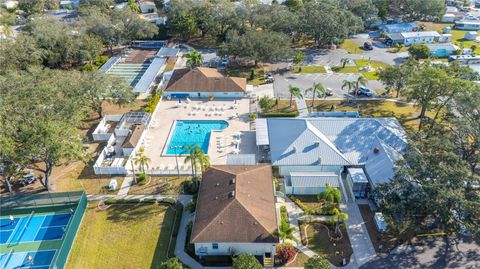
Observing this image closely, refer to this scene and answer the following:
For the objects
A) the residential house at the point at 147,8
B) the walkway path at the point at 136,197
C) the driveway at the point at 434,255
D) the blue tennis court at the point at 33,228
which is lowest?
the driveway at the point at 434,255

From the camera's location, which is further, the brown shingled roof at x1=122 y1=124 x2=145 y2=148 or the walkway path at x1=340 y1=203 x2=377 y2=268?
the brown shingled roof at x1=122 y1=124 x2=145 y2=148

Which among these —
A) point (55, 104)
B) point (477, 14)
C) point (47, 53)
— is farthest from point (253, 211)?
point (477, 14)

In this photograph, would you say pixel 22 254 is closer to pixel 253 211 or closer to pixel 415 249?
pixel 253 211

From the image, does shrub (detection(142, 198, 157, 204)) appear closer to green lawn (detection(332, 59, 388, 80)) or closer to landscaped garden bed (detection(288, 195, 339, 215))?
landscaped garden bed (detection(288, 195, 339, 215))

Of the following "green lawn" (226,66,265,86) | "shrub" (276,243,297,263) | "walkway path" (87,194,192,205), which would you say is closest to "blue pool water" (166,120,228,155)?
"walkway path" (87,194,192,205)

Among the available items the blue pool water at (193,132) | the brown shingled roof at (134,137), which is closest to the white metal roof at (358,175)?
the blue pool water at (193,132)

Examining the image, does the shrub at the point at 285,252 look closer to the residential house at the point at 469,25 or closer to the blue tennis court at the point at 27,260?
the blue tennis court at the point at 27,260

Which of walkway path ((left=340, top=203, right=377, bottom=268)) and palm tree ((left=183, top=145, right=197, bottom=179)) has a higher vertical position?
palm tree ((left=183, top=145, right=197, bottom=179))

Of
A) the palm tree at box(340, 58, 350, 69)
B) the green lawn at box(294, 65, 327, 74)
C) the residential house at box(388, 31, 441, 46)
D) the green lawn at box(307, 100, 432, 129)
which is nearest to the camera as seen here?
the green lawn at box(307, 100, 432, 129)
